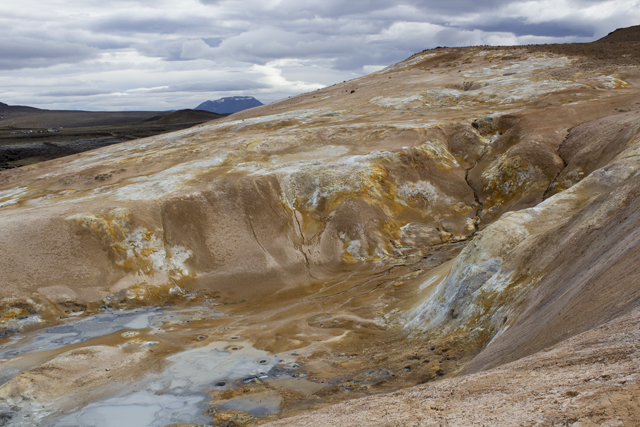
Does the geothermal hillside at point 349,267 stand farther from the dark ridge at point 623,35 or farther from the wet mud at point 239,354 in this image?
the dark ridge at point 623,35

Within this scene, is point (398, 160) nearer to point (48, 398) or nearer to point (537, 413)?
point (48, 398)

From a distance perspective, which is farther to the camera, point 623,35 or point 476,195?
point 623,35

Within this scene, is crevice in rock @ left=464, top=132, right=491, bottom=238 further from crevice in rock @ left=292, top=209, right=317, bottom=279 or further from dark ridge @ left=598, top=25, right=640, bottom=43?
dark ridge @ left=598, top=25, right=640, bottom=43

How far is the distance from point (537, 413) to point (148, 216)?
18.0m

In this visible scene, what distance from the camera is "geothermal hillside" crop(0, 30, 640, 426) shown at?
21.9ft

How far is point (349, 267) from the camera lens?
63.3 ft

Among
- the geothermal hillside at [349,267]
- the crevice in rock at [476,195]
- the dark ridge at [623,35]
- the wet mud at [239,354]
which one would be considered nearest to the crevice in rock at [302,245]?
the geothermal hillside at [349,267]

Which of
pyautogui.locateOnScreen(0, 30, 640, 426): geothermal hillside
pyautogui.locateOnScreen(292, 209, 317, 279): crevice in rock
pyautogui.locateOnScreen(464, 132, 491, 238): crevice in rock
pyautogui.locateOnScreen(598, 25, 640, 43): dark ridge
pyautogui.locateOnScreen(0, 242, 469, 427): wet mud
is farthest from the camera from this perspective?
pyautogui.locateOnScreen(598, 25, 640, 43): dark ridge

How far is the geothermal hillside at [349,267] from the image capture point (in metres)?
6.68

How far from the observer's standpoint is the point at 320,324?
1481cm

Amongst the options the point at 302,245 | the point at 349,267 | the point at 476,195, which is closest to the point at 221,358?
the point at 349,267

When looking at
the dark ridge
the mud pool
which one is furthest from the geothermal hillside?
the dark ridge

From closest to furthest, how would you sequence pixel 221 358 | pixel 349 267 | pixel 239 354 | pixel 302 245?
pixel 221 358
pixel 239 354
pixel 349 267
pixel 302 245

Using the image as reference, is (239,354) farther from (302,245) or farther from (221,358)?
(302,245)
